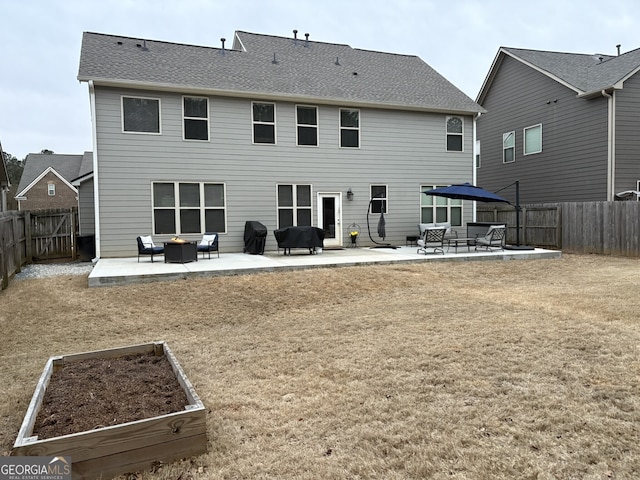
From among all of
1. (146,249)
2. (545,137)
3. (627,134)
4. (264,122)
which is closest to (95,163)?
(146,249)

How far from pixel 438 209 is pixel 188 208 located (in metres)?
7.92

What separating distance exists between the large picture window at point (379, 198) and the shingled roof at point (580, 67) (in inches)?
283

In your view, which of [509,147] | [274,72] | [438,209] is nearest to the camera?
[274,72]

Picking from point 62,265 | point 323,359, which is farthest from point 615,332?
point 62,265

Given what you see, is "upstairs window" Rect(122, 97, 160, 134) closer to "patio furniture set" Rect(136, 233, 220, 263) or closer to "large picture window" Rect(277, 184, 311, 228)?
"patio furniture set" Rect(136, 233, 220, 263)

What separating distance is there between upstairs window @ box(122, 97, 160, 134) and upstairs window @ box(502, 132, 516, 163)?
525 inches

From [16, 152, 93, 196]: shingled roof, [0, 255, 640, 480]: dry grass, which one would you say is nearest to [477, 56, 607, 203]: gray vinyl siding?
[0, 255, 640, 480]: dry grass

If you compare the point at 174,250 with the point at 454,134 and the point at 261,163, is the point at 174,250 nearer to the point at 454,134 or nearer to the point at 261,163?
the point at 261,163

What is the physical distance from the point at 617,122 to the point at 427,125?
225 inches

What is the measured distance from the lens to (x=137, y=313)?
623cm

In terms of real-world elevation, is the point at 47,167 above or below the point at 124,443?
above

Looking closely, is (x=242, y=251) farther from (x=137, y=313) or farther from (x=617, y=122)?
(x=617, y=122)

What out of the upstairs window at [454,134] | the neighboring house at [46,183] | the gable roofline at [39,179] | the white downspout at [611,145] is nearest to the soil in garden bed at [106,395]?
the upstairs window at [454,134]

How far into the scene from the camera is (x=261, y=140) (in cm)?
1262
